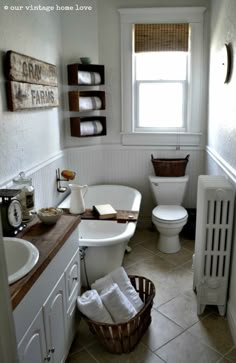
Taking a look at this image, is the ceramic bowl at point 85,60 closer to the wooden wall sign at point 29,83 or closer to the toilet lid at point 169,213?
the wooden wall sign at point 29,83

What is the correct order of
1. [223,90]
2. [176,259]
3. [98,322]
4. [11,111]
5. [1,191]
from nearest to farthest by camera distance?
[1,191] → [98,322] → [11,111] → [223,90] → [176,259]

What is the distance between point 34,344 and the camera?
135 cm

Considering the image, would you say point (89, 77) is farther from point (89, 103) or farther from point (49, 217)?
point (49, 217)

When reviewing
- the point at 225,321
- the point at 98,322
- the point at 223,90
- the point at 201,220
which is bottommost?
the point at 225,321

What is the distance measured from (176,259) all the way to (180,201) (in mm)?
719

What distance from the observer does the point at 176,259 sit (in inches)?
121

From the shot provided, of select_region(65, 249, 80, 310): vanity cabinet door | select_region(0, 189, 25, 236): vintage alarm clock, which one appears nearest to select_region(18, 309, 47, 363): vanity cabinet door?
select_region(65, 249, 80, 310): vanity cabinet door

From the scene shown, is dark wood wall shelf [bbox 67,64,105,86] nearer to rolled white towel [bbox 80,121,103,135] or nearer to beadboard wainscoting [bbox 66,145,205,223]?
rolled white towel [bbox 80,121,103,135]

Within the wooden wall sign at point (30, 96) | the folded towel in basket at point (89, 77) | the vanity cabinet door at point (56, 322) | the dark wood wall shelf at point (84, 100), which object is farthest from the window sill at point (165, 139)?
the vanity cabinet door at point (56, 322)

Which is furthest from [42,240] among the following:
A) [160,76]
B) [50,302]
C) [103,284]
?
[160,76]

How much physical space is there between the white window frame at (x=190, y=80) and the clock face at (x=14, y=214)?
7.00ft

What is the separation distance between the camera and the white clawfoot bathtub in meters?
2.39

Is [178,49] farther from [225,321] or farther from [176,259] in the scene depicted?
[225,321]

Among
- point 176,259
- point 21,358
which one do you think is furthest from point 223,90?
point 21,358
